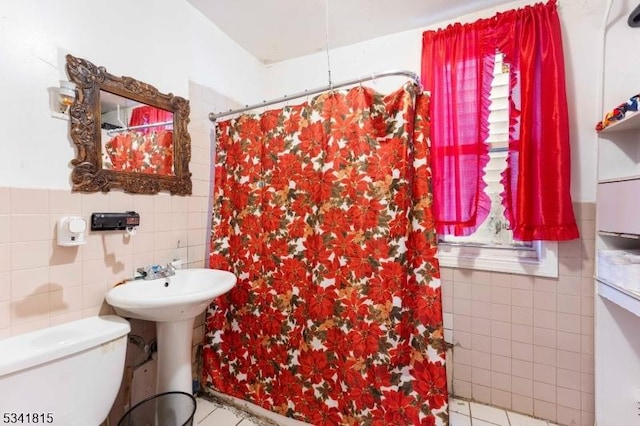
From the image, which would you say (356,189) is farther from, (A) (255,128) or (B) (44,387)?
(B) (44,387)

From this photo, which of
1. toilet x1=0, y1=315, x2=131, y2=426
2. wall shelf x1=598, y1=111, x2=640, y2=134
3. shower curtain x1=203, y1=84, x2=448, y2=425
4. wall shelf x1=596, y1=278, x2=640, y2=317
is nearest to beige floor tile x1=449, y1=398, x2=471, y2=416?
shower curtain x1=203, y1=84, x2=448, y2=425

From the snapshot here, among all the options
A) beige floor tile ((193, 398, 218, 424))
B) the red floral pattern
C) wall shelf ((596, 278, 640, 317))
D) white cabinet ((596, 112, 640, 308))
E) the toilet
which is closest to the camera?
the toilet

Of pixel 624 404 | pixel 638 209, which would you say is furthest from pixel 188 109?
pixel 624 404

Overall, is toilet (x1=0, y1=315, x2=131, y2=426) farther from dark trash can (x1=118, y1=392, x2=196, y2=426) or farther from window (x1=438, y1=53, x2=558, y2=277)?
window (x1=438, y1=53, x2=558, y2=277)

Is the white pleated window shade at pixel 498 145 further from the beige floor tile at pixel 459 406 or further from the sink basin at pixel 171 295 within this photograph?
the sink basin at pixel 171 295

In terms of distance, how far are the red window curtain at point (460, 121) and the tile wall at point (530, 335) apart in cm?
41

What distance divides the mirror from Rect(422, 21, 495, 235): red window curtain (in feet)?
4.89

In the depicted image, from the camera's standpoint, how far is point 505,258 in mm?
1648

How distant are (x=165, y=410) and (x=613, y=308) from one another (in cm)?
223

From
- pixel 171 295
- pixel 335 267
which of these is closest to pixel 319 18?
pixel 335 267

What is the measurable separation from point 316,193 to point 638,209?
134cm

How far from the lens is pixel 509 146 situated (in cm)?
155

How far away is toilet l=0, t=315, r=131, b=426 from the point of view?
88 cm

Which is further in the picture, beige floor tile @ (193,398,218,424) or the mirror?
beige floor tile @ (193,398,218,424)
